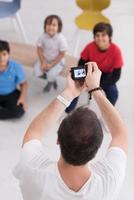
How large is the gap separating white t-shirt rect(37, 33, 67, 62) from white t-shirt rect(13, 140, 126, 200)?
192cm

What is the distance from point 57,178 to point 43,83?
7.34 feet

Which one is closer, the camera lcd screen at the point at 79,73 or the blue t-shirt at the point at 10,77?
the camera lcd screen at the point at 79,73

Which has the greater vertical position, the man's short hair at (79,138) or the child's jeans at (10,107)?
the man's short hair at (79,138)

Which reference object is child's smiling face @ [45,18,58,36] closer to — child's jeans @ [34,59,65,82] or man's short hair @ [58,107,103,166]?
child's jeans @ [34,59,65,82]

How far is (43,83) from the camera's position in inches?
137

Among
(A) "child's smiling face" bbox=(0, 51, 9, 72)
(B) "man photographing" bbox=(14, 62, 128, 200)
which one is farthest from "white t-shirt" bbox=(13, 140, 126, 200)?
(A) "child's smiling face" bbox=(0, 51, 9, 72)

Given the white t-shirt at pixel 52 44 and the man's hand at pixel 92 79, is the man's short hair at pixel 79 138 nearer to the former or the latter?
the man's hand at pixel 92 79

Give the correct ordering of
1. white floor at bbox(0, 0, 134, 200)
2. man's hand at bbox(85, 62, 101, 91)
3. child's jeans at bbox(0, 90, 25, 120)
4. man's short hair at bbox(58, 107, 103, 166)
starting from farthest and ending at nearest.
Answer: child's jeans at bbox(0, 90, 25, 120) < white floor at bbox(0, 0, 134, 200) < man's hand at bbox(85, 62, 101, 91) < man's short hair at bbox(58, 107, 103, 166)

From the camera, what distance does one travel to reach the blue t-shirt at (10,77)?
299 centimetres

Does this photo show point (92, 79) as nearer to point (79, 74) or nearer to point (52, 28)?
point (79, 74)

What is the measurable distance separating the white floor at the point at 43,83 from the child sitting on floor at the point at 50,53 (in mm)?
207

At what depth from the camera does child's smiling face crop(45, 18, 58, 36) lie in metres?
3.11

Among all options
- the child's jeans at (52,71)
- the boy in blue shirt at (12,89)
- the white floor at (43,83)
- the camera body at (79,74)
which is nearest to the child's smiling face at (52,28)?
the child's jeans at (52,71)

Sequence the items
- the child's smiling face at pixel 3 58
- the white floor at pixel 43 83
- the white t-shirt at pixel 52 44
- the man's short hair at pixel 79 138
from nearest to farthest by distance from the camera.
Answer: the man's short hair at pixel 79 138 → the white floor at pixel 43 83 → the child's smiling face at pixel 3 58 → the white t-shirt at pixel 52 44
